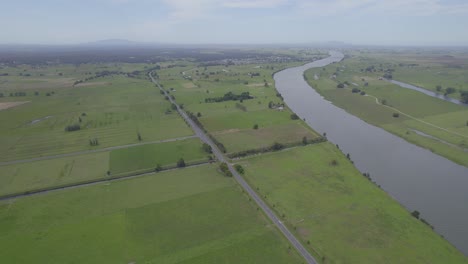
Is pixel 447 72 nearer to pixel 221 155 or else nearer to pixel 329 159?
pixel 329 159

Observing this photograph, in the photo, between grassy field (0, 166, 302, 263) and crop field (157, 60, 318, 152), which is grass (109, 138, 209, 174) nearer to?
grassy field (0, 166, 302, 263)

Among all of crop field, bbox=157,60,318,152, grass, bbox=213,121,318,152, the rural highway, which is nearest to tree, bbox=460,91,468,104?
crop field, bbox=157,60,318,152

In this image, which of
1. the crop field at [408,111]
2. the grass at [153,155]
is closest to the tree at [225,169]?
the grass at [153,155]

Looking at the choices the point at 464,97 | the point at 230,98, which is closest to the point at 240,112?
the point at 230,98

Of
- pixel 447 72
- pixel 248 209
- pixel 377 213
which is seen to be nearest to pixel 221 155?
pixel 248 209

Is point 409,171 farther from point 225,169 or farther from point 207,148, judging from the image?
point 207,148

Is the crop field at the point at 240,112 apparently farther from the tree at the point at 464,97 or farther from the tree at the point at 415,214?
the tree at the point at 464,97
